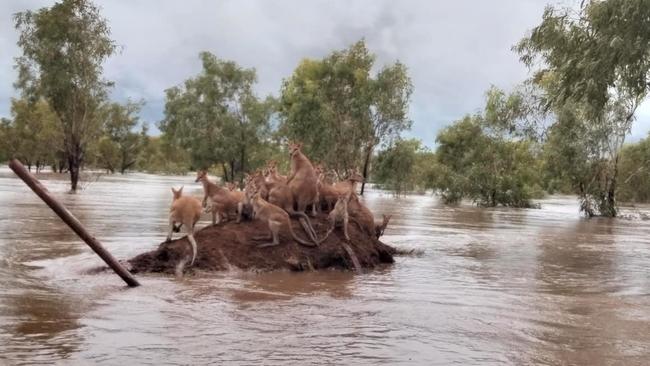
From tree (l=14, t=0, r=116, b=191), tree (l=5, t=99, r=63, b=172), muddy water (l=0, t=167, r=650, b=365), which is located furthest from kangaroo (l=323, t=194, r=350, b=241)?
tree (l=5, t=99, r=63, b=172)

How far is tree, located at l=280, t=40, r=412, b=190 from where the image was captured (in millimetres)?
56062

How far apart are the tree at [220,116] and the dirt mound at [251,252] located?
5237cm

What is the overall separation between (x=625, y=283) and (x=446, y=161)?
4836 centimetres

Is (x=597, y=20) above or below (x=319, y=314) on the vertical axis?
above

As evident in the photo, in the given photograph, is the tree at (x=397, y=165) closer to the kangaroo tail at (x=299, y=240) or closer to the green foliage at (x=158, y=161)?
the kangaroo tail at (x=299, y=240)

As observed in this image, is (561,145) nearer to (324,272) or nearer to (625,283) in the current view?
(625,283)

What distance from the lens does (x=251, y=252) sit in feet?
44.1

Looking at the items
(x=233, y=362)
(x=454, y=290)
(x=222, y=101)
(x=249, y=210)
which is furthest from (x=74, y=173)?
(x=233, y=362)

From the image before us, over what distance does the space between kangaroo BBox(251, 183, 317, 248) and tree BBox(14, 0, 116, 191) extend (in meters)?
36.2

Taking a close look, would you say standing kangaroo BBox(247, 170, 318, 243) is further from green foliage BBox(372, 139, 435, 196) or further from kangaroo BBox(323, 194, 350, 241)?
green foliage BBox(372, 139, 435, 196)

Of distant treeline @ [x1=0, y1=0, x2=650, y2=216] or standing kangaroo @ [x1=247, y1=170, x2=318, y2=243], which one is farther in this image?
distant treeline @ [x1=0, y1=0, x2=650, y2=216]

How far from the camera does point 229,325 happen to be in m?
8.74

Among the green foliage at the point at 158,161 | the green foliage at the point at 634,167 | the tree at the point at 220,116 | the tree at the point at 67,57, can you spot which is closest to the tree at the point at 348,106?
the tree at the point at 220,116

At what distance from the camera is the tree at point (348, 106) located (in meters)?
56.1
